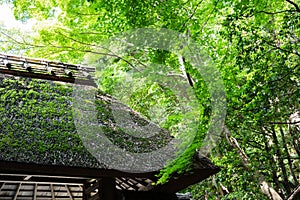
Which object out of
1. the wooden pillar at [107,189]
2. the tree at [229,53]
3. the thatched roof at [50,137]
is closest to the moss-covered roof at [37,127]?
the thatched roof at [50,137]

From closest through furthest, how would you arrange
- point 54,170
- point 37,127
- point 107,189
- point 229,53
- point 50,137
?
point 54,170, point 50,137, point 37,127, point 107,189, point 229,53

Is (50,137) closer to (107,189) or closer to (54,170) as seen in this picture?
(54,170)

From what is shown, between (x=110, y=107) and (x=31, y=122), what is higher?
(x=110, y=107)

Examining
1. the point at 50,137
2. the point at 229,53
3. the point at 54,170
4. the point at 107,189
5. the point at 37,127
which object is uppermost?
the point at 229,53

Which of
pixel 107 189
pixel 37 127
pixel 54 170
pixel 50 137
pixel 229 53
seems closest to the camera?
pixel 54 170

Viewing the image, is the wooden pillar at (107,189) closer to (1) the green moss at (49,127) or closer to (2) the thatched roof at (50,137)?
(2) the thatched roof at (50,137)

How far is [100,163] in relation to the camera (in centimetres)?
366

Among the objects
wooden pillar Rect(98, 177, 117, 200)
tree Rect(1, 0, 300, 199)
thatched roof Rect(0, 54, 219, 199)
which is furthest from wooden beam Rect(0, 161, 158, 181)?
tree Rect(1, 0, 300, 199)

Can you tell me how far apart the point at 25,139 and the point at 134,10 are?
3967 mm

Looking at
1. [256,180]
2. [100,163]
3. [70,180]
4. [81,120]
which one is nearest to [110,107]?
[81,120]

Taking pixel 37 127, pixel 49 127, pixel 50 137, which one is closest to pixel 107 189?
pixel 50 137

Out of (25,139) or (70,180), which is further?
(70,180)

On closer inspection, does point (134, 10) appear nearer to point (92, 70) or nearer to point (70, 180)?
point (92, 70)

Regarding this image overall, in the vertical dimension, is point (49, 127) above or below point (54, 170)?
above
